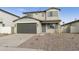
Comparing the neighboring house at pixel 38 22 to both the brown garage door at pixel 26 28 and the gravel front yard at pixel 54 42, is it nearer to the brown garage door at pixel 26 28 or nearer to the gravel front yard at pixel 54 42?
the brown garage door at pixel 26 28

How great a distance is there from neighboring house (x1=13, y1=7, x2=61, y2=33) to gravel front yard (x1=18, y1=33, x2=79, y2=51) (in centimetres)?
65

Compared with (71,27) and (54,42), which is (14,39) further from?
(71,27)

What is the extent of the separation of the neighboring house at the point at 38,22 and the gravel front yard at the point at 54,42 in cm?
65

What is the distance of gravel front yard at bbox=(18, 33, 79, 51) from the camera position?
30.0 ft

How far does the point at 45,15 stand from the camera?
387 inches

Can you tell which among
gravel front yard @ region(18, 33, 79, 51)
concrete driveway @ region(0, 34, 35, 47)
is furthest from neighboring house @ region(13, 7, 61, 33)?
gravel front yard @ region(18, 33, 79, 51)

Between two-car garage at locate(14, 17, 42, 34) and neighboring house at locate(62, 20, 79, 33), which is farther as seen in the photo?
two-car garage at locate(14, 17, 42, 34)

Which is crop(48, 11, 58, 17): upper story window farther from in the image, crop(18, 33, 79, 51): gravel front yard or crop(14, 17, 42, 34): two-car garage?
crop(18, 33, 79, 51): gravel front yard

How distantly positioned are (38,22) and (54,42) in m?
1.68

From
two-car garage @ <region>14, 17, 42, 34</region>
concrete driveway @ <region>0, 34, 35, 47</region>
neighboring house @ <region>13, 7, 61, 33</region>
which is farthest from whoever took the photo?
concrete driveway @ <region>0, 34, 35, 47</region>

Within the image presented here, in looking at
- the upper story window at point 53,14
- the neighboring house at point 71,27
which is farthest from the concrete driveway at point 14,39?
the neighboring house at point 71,27

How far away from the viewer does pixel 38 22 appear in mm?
10188

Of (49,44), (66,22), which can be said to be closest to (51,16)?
(66,22)
